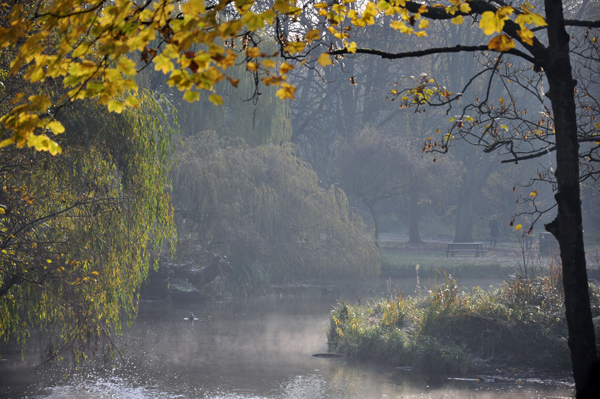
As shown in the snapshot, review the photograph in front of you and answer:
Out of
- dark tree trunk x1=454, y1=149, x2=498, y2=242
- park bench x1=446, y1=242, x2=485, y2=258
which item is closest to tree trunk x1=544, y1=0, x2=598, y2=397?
park bench x1=446, y1=242, x2=485, y2=258

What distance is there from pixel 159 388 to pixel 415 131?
1155 inches

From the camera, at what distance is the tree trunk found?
4.14 m

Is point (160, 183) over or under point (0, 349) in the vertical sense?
over

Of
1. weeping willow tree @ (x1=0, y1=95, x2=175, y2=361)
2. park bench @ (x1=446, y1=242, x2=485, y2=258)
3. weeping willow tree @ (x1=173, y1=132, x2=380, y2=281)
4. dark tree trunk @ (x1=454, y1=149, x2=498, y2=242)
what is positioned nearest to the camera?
weeping willow tree @ (x1=0, y1=95, x2=175, y2=361)

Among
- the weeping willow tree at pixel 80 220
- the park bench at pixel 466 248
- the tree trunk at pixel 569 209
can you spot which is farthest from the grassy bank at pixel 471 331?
the park bench at pixel 466 248

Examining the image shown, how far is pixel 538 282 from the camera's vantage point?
1214 cm

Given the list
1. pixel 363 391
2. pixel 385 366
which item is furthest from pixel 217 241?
pixel 363 391

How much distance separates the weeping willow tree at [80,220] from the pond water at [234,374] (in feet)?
5.66

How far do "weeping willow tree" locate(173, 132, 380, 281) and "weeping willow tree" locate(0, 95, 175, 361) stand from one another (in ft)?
31.4

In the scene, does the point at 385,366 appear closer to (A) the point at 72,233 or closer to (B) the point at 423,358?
(B) the point at 423,358

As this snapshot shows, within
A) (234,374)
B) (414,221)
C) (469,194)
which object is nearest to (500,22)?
(234,374)

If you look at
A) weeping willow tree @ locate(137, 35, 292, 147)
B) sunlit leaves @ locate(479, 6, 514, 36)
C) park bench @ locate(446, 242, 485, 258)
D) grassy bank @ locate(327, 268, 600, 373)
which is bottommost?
grassy bank @ locate(327, 268, 600, 373)

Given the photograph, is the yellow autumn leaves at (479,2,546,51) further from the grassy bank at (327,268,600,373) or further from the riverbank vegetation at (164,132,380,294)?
the riverbank vegetation at (164,132,380,294)

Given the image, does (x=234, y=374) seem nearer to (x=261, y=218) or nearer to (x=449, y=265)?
(x=261, y=218)
